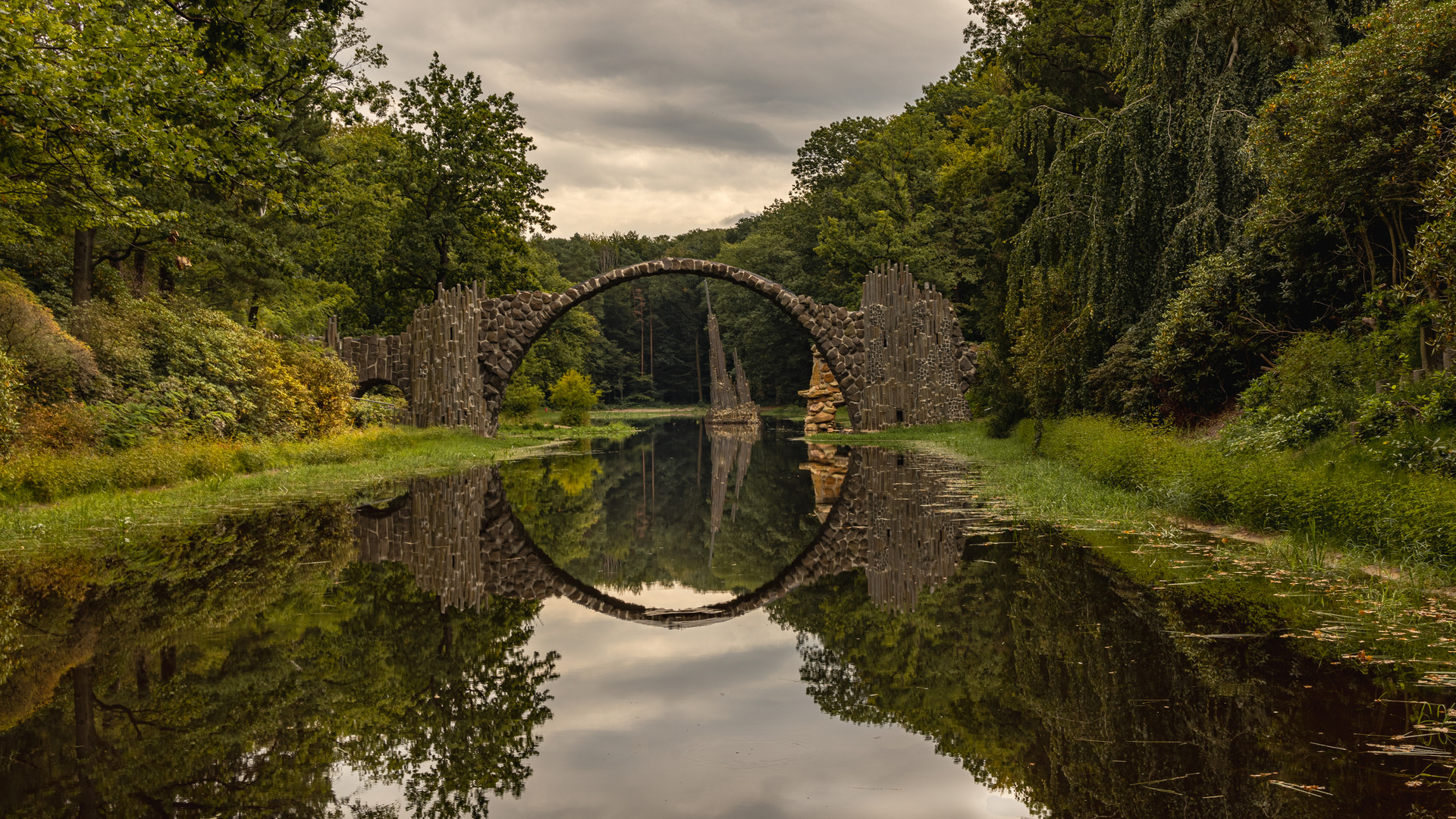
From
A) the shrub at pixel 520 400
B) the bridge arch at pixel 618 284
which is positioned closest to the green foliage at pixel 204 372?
the bridge arch at pixel 618 284

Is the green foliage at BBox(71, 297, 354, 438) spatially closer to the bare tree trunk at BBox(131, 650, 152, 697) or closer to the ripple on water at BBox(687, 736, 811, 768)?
the bare tree trunk at BBox(131, 650, 152, 697)

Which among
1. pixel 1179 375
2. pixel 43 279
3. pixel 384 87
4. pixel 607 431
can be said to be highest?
pixel 384 87

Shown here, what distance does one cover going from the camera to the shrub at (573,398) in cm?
3709

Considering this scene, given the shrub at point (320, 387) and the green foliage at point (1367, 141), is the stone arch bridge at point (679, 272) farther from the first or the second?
the green foliage at point (1367, 141)

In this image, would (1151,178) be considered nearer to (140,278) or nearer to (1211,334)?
(1211,334)

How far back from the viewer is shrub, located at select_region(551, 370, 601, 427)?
37.1 m

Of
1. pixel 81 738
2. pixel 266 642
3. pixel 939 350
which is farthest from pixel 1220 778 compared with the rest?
pixel 939 350

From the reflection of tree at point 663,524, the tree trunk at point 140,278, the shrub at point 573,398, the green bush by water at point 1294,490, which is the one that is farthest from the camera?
the shrub at point 573,398

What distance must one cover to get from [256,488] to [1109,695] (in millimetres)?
10584

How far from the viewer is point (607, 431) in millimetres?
35719

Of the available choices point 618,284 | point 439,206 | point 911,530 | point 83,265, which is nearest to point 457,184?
point 439,206

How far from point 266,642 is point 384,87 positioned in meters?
25.6

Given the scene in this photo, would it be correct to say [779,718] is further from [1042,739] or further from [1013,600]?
[1013,600]

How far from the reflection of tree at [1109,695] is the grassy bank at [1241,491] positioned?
146 cm
